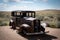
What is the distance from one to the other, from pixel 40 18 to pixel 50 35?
0.25 meters

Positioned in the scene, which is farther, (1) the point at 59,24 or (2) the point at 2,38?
(1) the point at 59,24

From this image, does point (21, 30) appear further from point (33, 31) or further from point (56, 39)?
point (56, 39)

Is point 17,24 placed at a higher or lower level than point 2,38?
higher

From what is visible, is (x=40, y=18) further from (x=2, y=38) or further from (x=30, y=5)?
(x=2, y=38)

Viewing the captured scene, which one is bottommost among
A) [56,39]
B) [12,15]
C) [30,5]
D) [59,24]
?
[56,39]

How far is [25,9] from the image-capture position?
1795 millimetres

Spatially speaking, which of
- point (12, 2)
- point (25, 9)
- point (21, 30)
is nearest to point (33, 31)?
point (21, 30)

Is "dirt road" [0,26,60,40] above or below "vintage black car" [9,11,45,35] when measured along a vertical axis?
below

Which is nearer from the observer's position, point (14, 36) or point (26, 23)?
point (14, 36)

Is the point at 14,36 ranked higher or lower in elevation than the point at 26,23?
lower

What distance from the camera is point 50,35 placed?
179 centimetres

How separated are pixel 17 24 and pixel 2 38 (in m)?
0.27

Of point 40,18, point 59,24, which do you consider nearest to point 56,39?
point 59,24

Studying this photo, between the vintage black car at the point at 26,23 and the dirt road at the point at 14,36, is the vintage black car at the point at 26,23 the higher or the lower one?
the higher one
